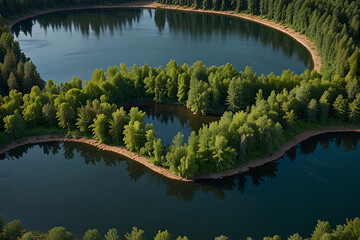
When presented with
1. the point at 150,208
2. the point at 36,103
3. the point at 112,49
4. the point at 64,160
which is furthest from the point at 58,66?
the point at 150,208

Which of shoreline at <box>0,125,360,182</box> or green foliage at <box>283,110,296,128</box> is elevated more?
green foliage at <box>283,110,296,128</box>

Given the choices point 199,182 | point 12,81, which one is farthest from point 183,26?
point 199,182

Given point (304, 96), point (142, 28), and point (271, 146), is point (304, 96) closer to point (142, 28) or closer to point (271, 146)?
point (271, 146)

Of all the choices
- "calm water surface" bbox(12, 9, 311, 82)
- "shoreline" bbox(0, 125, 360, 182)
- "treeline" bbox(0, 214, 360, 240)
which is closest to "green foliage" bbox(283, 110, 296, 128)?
"shoreline" bbox(0, 125, 360, 182)

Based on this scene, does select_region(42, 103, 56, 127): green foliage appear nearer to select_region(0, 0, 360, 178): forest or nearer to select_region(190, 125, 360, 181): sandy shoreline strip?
select_region(0, 0, 360, 178): forest

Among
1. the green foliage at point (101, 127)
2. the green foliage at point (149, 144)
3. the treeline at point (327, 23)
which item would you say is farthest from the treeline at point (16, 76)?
the treeline at point (327, 23)

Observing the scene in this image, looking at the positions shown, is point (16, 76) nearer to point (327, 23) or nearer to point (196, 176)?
point (196, 176)
